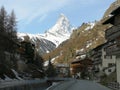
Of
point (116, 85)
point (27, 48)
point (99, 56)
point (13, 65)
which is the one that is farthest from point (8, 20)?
point (116, 85)

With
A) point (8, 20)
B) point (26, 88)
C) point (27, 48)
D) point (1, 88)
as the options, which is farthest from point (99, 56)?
point (1, 88)

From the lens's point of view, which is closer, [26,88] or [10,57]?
[26,88]

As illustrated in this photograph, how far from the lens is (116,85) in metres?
61.5

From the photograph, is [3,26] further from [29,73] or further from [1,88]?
[1,88]

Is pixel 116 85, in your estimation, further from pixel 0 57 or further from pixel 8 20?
pixel 8 20

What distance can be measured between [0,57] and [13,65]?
807 inches

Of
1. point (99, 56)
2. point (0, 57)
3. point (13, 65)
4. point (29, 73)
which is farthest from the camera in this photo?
point (99, 56)

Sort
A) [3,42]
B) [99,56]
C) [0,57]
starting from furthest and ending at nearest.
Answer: [99,56]
[3,42]
[0,57]

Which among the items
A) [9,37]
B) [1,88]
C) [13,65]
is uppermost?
[9,37]

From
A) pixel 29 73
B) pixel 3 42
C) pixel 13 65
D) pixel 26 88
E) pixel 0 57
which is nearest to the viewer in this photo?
pixel 26 88

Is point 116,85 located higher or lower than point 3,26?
lower

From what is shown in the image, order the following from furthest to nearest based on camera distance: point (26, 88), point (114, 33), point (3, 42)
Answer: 1. point (3, 42)
2. point (114, 33)
3. point (26, 88)

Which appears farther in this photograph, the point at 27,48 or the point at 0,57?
the point at 27,48

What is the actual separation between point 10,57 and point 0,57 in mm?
22452
